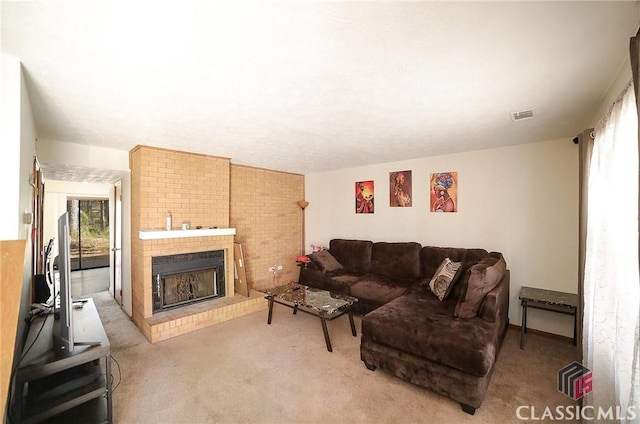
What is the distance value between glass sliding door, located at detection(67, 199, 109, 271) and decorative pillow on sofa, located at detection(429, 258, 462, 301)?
8.92 m

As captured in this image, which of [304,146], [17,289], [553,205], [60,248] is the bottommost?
[17,289]

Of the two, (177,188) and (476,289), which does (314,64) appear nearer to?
(476,289)

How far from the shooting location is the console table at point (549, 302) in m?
2.70

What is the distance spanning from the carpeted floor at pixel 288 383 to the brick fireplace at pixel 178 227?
11.7 inches

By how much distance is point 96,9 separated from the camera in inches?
43.9

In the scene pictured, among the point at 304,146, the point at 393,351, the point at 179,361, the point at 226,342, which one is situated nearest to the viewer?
the point at 393,351

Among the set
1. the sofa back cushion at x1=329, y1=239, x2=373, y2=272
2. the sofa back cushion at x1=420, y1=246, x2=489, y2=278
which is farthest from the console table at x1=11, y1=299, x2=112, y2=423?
the sofa back cushion at x1=420, y1=246, x2=489, y2=278

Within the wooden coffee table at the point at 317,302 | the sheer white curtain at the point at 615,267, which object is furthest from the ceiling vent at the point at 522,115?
the wooden coffee table at the point at 317,302

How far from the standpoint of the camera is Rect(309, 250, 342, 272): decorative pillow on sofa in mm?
4378

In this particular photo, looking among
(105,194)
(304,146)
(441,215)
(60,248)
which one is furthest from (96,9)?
(105,194)

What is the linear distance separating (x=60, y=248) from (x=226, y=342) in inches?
74.6

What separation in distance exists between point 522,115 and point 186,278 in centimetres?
443

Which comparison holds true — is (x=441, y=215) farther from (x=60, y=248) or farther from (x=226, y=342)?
(x=60, y=248)

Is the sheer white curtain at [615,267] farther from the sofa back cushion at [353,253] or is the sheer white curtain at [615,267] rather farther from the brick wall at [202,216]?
the brick wall at [202,216]
